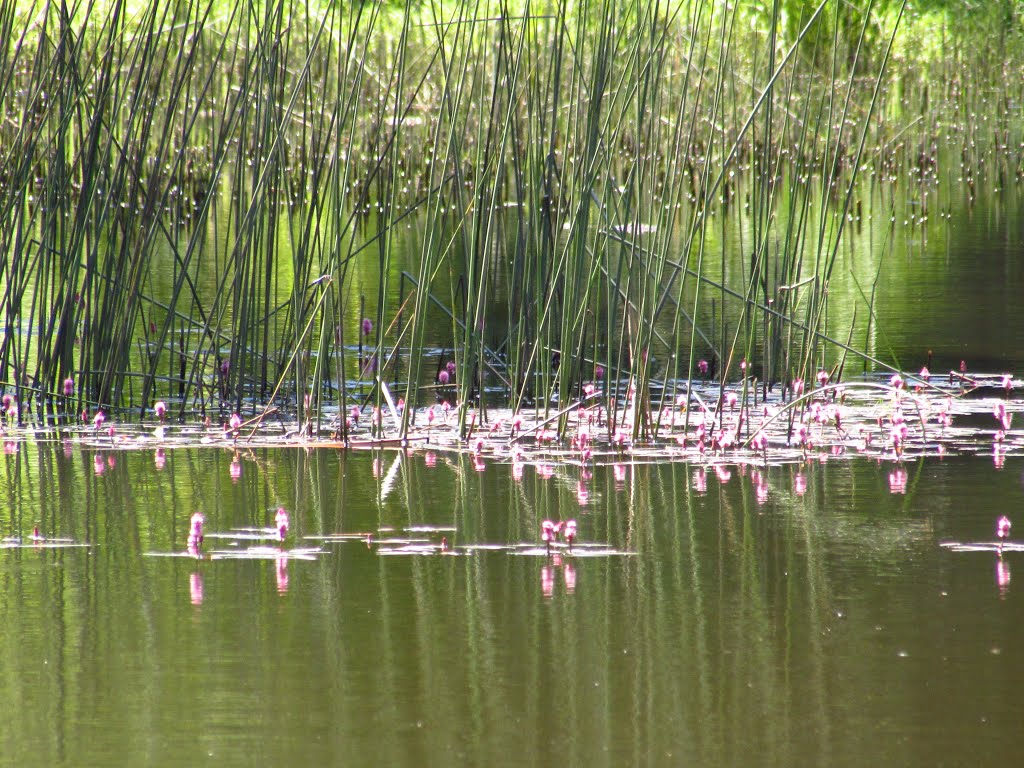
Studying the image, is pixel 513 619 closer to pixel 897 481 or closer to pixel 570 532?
pixel 570 532

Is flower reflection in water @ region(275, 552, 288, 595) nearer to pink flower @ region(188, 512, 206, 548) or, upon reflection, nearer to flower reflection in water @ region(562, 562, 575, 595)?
pink flower @ region(188, 512, 206, 548)

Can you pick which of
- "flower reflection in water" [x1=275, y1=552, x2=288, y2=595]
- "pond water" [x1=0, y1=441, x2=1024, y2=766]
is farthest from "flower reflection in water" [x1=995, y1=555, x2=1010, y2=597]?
"flower reflection in water" [x1=275, y1=552, x2=288, y2=595]

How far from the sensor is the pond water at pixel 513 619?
202 centimetres

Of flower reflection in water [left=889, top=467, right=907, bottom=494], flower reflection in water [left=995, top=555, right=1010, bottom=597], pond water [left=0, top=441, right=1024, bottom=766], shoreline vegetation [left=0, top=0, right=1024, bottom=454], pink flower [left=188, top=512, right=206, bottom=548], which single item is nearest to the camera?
pond water [left=0, top=441, right=1024, bottom=766]

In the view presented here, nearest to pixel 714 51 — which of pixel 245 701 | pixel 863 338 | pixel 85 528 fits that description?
pixel 863 338

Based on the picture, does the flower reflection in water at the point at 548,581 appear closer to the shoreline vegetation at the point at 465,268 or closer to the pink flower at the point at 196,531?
the pink flower at the point at 196,531

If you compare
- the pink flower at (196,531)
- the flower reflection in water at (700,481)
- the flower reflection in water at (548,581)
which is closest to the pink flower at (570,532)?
the flower reflection in water at (548,581)

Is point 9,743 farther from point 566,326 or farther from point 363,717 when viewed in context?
point 566,326

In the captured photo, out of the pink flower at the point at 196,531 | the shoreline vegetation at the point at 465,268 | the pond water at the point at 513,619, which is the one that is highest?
the shoreline vegetation at the point at 465,268

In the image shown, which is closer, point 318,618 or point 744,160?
point 318,618

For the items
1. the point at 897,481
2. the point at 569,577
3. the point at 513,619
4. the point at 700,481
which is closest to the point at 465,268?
the point at 700,481

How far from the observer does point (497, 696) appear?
2158 millimetres

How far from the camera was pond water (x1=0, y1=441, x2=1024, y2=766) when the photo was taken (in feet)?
6.62

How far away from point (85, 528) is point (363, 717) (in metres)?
1.19
